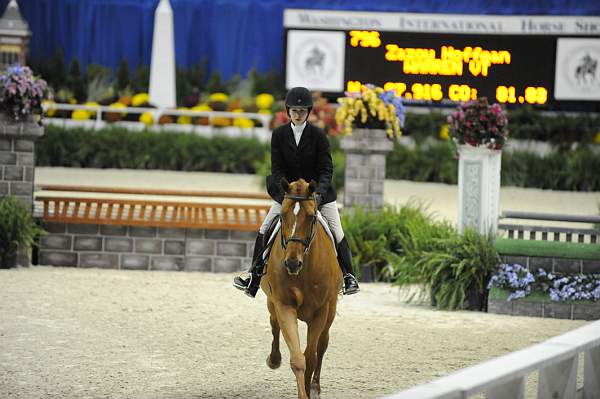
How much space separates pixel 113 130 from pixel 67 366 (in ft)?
52.8

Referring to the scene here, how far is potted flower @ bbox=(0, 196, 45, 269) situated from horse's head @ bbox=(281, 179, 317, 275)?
23.8 ft

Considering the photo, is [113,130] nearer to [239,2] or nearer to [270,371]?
[239,2]

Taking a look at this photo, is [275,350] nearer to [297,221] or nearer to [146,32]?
[297,221]

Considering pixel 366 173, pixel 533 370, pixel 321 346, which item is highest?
pixel 366 173

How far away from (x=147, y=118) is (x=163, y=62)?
1.58 metres

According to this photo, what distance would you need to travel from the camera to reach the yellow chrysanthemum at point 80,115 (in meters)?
25.8

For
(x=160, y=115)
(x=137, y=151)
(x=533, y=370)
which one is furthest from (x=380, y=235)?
(x=160, y=115)

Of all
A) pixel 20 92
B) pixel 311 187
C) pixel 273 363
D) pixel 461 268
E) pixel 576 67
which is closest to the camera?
pixel 311 187

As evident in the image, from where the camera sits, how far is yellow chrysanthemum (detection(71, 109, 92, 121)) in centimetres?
2575

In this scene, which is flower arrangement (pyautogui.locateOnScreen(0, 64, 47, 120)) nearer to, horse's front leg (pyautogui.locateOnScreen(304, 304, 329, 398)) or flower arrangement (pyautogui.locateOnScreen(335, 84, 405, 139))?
flower arrangement (pyautogui.locateOnScreen(335, 84, 405, 139))

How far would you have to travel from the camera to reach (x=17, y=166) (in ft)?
46.1

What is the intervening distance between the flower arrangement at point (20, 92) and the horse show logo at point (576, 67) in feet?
37.7

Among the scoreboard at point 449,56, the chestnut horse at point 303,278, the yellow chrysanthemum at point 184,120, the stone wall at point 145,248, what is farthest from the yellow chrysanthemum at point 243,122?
the chestnut horse at point 303,278

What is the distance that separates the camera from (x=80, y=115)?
25875 mm
